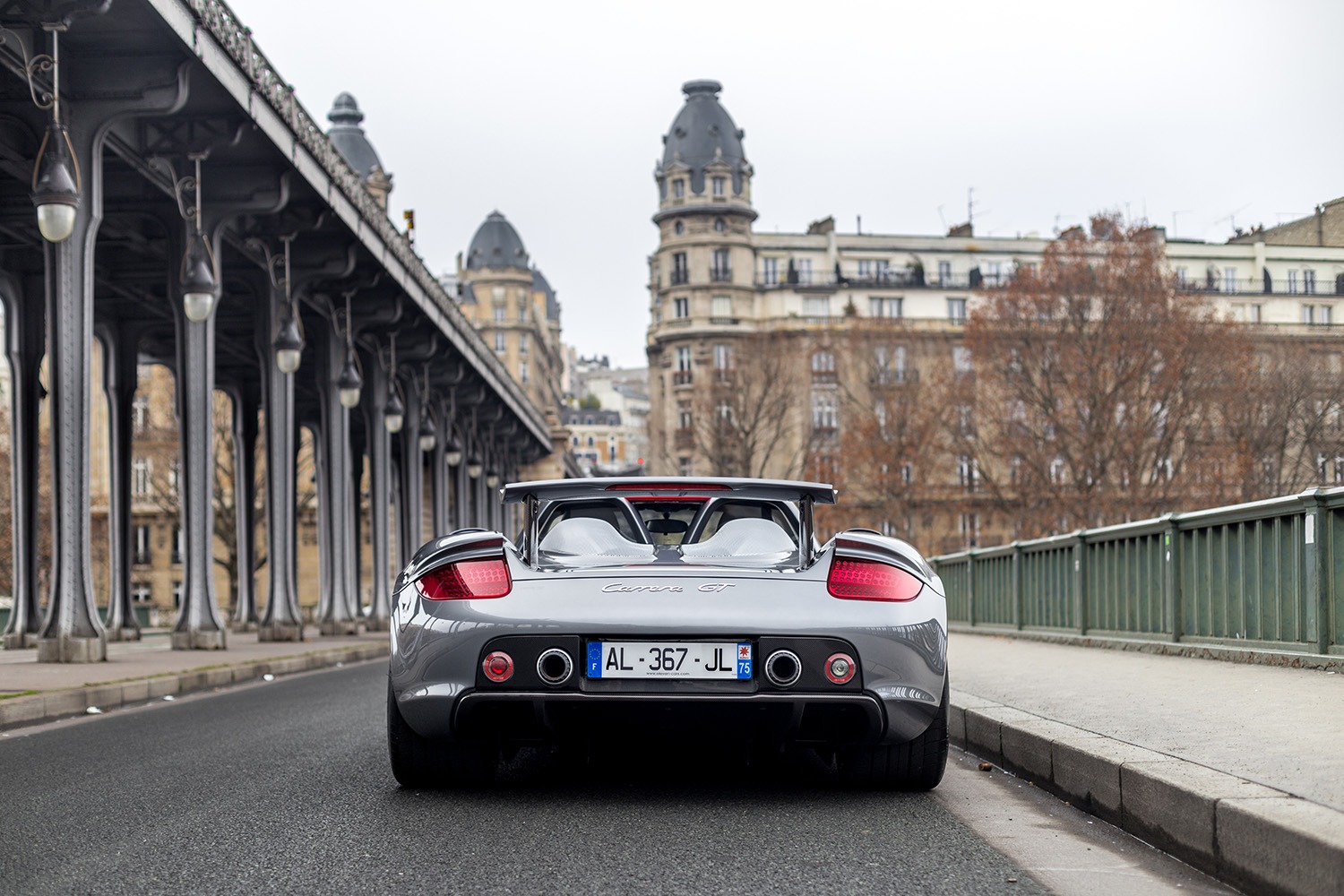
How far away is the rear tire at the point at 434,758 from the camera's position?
6.20 metres

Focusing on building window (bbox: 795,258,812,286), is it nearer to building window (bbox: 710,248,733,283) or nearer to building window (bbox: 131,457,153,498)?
building window (bbox: 710,248,733,283)

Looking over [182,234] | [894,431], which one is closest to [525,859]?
[182,234]

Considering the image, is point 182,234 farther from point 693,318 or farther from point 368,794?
point 693,318

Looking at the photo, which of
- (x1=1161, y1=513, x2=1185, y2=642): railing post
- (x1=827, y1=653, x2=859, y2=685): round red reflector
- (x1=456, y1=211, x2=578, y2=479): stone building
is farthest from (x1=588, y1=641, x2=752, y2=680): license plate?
(x1=456, y1=211, x2=578, y2=479): stone building

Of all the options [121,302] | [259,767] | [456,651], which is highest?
[121,302]

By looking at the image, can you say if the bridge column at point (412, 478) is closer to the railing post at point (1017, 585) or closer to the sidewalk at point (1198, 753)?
the railing post at point (1017, 585)

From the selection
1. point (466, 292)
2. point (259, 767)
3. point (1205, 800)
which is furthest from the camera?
point (466, 292)

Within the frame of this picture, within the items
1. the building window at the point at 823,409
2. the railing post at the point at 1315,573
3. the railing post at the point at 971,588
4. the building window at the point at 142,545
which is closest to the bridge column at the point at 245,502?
the railing post at the point at 971,588

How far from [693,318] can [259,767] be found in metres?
93.8

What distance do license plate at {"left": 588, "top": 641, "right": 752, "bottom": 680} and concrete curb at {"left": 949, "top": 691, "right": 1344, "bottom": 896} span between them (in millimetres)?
1281

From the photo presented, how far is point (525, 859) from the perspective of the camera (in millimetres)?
4863

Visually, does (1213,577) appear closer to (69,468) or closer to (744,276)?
(69,468)

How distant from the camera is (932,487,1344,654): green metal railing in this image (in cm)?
986

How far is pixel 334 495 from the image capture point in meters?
33.0
